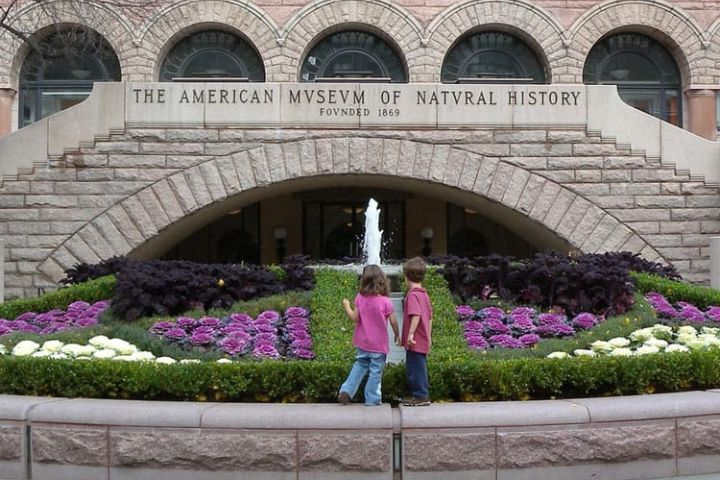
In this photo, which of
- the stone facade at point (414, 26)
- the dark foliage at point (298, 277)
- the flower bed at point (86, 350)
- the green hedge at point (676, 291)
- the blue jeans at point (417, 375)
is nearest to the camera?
the blue jeans at point (417, 375)

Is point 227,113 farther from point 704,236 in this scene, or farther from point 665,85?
point 665,85

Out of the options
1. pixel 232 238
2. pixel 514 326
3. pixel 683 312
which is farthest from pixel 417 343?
pixel 232 238

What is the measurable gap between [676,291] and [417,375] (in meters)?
6.72

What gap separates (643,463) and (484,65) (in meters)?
18.8

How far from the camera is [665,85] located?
2367 cm

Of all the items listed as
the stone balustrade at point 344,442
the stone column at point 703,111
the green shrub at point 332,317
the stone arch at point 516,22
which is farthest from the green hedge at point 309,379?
the stone column at point 703,111

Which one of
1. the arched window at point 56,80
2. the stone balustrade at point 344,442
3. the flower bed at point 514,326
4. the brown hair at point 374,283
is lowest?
the stone balustrade at point 344,442

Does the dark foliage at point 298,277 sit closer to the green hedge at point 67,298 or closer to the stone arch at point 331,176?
the green hedge at point 67,298

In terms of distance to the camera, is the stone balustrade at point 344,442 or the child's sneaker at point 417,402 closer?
the stone balustrade at point 344,442

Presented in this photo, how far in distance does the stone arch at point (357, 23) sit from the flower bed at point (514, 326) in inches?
520

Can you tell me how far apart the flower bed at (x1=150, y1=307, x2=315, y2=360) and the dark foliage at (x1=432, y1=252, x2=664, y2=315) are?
2.56m

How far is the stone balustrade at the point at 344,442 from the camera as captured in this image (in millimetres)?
5922

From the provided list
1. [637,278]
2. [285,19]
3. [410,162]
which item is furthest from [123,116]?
[637,278]

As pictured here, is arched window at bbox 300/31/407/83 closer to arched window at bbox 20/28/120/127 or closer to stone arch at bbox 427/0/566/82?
stone arch at bbox 427/0/566/82
